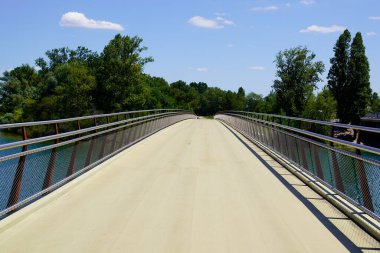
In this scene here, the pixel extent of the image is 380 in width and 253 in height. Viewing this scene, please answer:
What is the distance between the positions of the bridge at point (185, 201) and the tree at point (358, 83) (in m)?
75.5

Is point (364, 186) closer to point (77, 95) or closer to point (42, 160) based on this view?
point (42, 160)

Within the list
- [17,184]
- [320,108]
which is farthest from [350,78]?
[17,184]

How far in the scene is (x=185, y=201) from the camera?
23.4ft

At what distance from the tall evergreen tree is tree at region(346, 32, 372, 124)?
2.79 feet

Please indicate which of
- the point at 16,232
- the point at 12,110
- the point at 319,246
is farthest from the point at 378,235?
the point at 12,110

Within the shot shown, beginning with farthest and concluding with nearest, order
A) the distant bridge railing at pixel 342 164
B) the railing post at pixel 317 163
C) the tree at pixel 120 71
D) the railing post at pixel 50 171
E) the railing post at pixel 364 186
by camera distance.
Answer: the tree at pixel 120 71, the railing post at pixel 317 163, the railing post at pixel 50 171, the railing post at pixel 364 186, the distant bridge railing at pixel 342 164

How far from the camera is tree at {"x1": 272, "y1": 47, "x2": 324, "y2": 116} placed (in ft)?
297

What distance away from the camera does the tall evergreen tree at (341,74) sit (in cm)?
8169

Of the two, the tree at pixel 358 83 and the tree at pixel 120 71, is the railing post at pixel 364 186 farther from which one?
the tree at pixel 358 83

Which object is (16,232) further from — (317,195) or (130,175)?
(317,195)

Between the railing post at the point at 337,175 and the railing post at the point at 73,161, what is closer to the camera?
the railing post at the point at 337,175

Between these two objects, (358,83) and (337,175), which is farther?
(358,83)

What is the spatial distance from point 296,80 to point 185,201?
291 ft

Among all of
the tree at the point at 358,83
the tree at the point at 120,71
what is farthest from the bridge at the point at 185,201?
the tree at the point at 358,83
